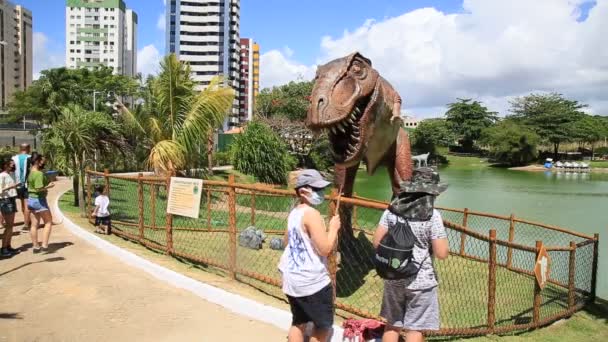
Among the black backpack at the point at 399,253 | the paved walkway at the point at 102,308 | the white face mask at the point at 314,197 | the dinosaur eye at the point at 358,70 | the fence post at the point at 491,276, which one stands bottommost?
the paved walkway at the point at 102,308

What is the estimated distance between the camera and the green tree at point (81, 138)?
39.2 ft

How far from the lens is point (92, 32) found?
99.3 metres

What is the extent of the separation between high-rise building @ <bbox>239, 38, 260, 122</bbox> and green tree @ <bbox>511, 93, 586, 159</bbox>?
160ft

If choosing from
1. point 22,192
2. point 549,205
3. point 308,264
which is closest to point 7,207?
point 22,192

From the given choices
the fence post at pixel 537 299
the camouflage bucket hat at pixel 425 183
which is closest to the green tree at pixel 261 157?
the fence post at pixel 537 299

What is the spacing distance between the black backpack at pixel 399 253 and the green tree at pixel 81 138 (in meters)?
9.79

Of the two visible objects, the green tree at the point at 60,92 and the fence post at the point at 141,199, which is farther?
the green tree at the point at 60,92

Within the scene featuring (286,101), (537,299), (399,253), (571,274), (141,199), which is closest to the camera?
(399,253)

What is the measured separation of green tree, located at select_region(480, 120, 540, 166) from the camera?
5788cm

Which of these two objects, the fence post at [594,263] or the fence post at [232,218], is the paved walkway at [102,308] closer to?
the fence post at [232,218]

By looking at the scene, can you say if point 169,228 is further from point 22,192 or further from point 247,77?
point 247,77

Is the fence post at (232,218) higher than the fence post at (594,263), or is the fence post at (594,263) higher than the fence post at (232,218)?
the fence post at (232,218)

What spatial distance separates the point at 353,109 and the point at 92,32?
106833mm

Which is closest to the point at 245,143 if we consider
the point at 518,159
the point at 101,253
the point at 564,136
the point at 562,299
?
the point at 101,253
